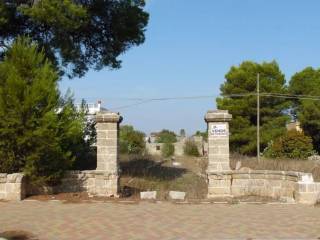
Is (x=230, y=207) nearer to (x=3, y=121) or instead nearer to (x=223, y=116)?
(x=223, y=116)

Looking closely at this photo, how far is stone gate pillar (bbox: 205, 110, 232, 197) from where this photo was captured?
11172mm

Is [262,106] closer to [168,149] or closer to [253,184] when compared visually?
[168,149]

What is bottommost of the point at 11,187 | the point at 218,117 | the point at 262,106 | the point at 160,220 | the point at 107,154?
the point at 160,220

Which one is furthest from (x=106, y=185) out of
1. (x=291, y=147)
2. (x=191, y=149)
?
(x=191, y=149)

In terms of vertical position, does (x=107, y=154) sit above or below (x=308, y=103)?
below

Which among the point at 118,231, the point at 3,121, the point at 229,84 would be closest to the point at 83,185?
the point at 3,121

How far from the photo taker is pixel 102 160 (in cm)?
1148

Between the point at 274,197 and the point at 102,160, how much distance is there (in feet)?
14.2

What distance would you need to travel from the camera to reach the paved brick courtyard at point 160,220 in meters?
6.92

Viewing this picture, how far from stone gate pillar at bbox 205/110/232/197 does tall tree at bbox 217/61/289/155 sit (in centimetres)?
2359

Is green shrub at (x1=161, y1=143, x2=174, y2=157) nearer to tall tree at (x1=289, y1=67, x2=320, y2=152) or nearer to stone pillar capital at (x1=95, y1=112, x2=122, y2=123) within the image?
tall tree at (x1=289, y1=67, x2=320, y2=152)

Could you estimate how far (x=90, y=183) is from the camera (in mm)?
11547

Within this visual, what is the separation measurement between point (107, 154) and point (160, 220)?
3.84m

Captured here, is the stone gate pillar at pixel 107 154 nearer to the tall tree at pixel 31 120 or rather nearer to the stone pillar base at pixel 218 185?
the tall tree at pixel 31 120
